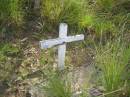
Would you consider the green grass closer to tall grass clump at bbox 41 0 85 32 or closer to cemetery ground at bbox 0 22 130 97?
cemetery ground at bbox 0 22 130 97

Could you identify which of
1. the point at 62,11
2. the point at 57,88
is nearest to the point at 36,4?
the point at 62,11

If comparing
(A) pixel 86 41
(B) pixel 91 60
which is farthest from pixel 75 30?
(B) pixel 91 60

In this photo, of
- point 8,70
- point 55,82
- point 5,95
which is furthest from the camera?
point 8,70

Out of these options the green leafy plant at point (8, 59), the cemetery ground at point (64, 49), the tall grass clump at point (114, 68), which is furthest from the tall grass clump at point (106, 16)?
the green leafy plant at point (8, 59)

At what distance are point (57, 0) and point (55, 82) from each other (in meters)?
1.47

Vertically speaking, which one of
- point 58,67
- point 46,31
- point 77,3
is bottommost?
point 58,67

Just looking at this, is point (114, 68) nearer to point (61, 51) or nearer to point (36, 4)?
point (61, 51)

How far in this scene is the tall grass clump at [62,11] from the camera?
455cm

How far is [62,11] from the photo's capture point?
4578 mm

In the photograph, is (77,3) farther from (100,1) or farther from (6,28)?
(6,28)

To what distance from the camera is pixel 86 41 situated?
14.9 feet

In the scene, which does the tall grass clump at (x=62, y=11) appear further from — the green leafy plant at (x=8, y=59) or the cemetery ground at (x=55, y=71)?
the green leafy plant at (x=8, y=59)

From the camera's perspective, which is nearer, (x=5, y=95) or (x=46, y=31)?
(x=5, y=95)

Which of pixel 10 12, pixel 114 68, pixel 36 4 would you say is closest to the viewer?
pixel 114 68
